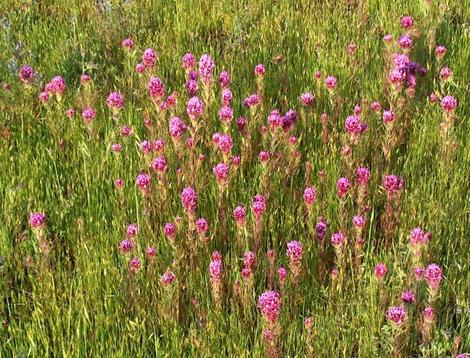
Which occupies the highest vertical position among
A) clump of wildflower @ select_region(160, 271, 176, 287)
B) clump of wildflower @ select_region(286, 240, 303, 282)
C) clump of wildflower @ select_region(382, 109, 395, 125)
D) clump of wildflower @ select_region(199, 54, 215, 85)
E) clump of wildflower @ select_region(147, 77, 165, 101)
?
clump of wildflower @ select_region(199, 54, 215, 85)

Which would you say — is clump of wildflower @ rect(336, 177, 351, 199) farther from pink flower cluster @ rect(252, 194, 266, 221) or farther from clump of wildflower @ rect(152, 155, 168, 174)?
clump of wildflower @ rect(152, 155, 168, 174)

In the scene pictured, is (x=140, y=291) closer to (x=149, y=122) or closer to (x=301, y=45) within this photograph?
(x=149, y=122)

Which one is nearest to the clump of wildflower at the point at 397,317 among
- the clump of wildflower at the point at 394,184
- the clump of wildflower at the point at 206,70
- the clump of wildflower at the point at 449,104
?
the clump of wildflower at the point at 394,184

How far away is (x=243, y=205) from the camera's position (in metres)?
3.16

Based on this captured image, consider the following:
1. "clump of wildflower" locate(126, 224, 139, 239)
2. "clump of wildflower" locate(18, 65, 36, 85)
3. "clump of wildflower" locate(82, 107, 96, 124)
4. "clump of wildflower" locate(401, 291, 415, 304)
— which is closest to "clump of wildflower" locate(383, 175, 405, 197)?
"clump of wildflower" locate(401, 291, 415, 304)

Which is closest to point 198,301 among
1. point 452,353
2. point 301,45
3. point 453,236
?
point 452,353

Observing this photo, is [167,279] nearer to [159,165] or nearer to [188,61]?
[159,165]

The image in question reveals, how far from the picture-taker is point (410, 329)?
250 centimetres

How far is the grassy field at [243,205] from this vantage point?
2484mm

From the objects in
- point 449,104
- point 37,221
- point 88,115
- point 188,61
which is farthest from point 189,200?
point 449,104

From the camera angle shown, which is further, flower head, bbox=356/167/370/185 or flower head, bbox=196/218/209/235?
flower head, bbox=356/167/370/185

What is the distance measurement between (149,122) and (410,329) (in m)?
1.73

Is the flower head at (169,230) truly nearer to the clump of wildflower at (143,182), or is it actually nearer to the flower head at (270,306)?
the clump of wildflower at (143,182)

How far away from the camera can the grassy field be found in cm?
248
